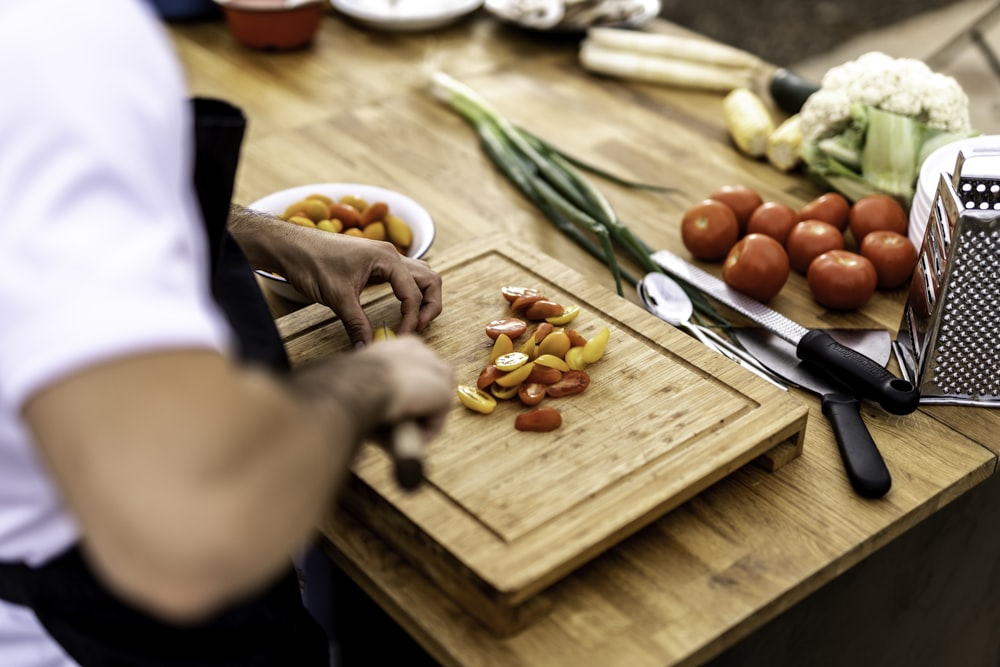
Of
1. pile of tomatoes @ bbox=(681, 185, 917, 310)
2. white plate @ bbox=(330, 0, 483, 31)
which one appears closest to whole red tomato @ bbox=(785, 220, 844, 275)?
pile of tomatoes @ bbox=(681, 185, 917, 310)

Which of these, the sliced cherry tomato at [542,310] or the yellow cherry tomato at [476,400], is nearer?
the yellow cherry tomato at [476,400]

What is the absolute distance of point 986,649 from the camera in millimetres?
1860

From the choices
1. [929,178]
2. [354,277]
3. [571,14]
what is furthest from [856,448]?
[571,14]

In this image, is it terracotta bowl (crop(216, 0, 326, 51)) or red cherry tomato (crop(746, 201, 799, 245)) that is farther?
terracotta bowl (crop(216, 0, 326, 51))

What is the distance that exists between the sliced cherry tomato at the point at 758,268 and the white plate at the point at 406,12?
1339 millimetres

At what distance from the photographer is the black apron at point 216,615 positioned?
101 cm

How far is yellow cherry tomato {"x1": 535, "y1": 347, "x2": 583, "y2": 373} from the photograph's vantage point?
1.31 m

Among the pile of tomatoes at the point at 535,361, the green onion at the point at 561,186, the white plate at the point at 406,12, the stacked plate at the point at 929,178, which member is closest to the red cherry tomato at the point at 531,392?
the pile of tomatoes at the point at 535,361

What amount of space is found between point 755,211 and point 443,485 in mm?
888

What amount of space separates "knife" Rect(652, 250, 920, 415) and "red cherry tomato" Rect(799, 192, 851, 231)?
0.95 feet

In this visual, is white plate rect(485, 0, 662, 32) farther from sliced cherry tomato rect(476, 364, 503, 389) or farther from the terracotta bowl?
sliced cherry tomato rect(476, 364, 503, 389)

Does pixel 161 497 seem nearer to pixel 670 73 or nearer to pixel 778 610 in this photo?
pixel 778 610

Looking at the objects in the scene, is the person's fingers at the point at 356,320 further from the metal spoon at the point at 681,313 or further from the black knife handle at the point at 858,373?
the black knife handle at the point at 858,373

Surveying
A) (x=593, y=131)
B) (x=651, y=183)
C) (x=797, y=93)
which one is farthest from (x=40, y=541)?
(x=797, y=93)
